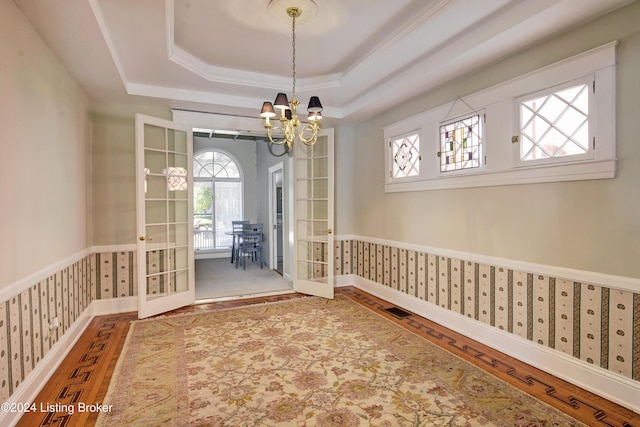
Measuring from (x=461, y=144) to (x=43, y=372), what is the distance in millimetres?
4002

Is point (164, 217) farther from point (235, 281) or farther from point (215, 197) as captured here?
point (215, 197)

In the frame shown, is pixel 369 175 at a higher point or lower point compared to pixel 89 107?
lower

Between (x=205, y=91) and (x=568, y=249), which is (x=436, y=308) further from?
(x=205, y=91)

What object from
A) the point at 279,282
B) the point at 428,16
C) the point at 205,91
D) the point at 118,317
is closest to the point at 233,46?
the point at 205,91

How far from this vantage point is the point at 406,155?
4109mm

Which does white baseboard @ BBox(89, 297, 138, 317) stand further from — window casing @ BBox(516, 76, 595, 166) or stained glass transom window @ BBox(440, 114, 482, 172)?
window casing @ BBox(516, 76, 595, 166)

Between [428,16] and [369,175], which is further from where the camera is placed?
[369,175]

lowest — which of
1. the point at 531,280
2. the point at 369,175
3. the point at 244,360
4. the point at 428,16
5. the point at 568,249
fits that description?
the point at 244,360

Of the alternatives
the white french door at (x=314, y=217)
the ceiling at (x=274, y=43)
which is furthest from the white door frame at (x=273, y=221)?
the ceiling at (x=274, y=43)

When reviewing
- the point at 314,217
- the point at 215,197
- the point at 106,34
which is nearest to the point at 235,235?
the point at 215,197

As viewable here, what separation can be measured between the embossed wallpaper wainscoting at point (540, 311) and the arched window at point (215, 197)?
5.76 meters

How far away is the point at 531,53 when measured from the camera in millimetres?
2646

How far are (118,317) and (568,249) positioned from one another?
4473mm

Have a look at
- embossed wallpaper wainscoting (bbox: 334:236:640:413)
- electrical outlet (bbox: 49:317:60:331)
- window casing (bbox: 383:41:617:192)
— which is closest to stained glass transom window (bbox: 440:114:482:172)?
window casing (bbox: 383:41:617:192)
